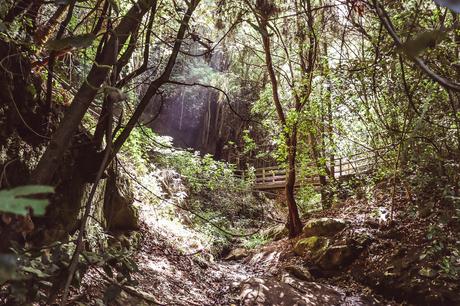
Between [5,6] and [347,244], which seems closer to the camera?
[5,6]

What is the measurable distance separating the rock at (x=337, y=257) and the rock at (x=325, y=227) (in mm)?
553

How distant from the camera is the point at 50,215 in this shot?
2.60 m

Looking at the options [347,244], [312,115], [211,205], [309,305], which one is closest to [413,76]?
[312,115]

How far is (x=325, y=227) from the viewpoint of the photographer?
7.03 m

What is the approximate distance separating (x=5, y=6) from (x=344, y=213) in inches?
277

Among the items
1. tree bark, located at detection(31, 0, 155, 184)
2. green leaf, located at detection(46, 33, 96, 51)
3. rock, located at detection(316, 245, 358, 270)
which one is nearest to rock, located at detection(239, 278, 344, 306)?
rock, located at detection(316, 245, 358, 270)

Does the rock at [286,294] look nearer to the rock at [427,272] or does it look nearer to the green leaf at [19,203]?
the rock at [427,272]

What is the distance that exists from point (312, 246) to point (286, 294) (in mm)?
2018

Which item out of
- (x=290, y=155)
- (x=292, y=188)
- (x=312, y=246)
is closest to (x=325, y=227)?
(x=312, y=246)

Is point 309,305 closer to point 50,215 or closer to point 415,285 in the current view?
point 415,285

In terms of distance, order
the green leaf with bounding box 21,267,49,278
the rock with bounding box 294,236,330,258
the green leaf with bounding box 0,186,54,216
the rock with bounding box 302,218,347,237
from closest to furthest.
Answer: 1. the green leaf with bounding box 0,186,54,216
2. the green leaf with bounding box 21,267,49,278
3. the rock with bounding box 294,236,330,258
4. the rock with bounding box 302,218,347,237

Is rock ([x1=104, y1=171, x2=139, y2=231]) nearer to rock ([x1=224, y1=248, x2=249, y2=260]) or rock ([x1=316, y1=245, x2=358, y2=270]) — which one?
rock ([x1=316, y1=245, x2=358, y2=270])

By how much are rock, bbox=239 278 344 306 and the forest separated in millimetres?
28

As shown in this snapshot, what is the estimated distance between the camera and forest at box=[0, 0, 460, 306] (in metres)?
1.68
